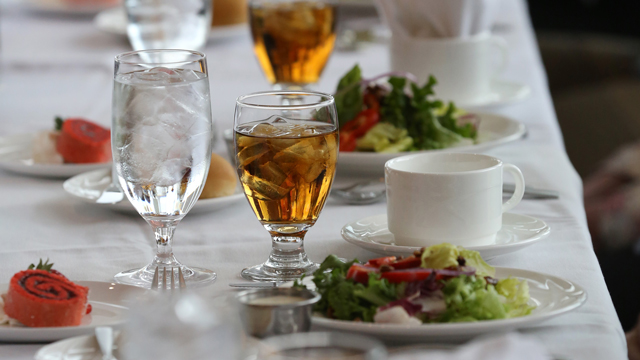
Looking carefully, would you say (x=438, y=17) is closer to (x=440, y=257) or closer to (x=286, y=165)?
(x=286, y=165)

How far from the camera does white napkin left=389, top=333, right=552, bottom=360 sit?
20.6 inches

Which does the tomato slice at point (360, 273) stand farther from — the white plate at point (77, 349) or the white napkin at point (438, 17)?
the white napkin at point (438, 17)

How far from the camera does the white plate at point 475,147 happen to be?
1.24m

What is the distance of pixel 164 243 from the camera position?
0.90 m

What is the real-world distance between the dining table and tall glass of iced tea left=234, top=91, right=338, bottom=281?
57 mm

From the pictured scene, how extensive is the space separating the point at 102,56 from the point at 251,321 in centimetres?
179

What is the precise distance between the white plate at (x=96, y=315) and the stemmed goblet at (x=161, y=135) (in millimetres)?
92

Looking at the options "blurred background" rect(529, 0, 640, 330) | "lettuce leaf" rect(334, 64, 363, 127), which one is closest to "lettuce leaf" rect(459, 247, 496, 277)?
"lettuce leaf" rect(334, 64, 363, 127)

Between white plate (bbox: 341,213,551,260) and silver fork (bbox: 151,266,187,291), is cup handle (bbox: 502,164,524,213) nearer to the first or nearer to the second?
white plate (bbox: 341,213,551,260)

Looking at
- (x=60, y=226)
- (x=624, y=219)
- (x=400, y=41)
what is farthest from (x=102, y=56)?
(x=624, y=219)

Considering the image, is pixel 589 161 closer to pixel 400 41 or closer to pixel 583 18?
pixel 400 41

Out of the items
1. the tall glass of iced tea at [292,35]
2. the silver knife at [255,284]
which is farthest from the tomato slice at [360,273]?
the tall glass of iced tea at [292,35]

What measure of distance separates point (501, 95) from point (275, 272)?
1.01m

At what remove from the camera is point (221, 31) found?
7.95 ft
